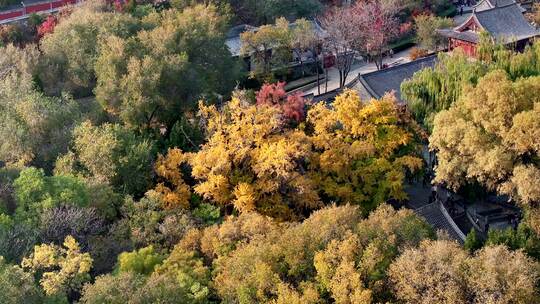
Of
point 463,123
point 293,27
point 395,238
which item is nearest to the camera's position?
point 395,238

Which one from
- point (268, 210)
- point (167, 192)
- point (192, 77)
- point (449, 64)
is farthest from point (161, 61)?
point (449, 64)

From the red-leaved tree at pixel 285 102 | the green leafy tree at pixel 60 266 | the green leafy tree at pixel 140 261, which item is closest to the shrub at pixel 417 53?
the red-leaved tree at pixel 285 102

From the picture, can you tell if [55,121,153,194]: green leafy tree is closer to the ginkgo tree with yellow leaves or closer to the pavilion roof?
the ginkgo tree with yellow leaves

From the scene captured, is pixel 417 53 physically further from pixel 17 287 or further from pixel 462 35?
pixel 17 287

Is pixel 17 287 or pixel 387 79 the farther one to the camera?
pixel 387 79

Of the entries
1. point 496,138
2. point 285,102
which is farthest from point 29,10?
point 496,138

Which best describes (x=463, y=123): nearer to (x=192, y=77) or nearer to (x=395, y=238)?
(x=395, y=238)

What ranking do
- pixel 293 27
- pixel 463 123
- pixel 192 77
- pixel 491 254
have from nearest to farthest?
pixel 491 254 < pixel 463 123 < pixel 192 77 < pixel 293 27
